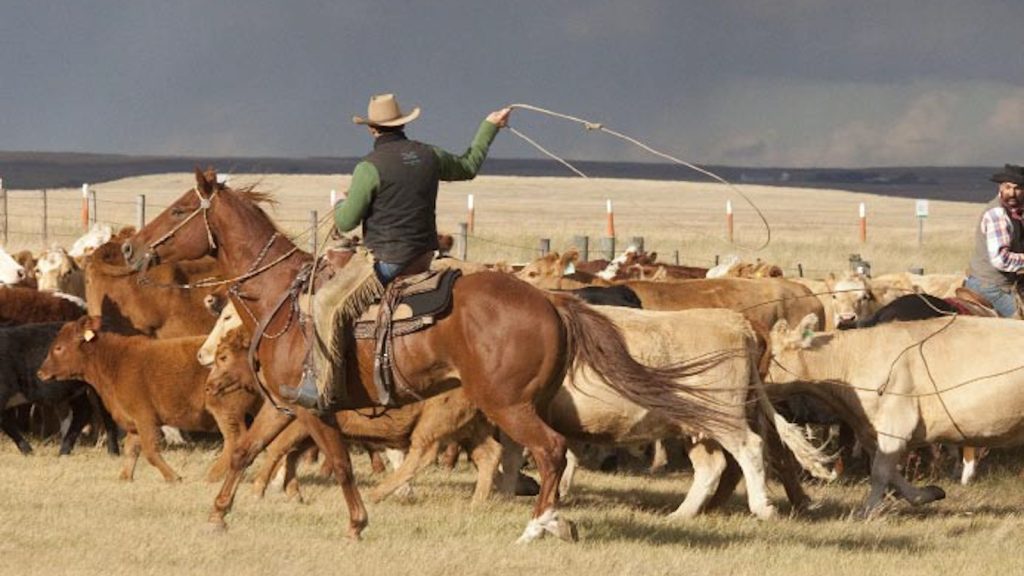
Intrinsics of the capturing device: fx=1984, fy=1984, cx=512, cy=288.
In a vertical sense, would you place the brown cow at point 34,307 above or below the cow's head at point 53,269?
below

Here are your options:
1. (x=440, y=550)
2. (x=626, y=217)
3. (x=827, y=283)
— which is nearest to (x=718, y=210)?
(x=626, y=217)

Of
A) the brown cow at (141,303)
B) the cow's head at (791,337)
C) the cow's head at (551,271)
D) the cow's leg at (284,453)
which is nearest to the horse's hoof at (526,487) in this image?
the cow's leg at (284,453)

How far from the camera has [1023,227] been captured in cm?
1458

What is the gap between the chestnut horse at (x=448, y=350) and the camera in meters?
10.4

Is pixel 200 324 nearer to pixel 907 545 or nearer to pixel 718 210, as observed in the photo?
pixel 907 545

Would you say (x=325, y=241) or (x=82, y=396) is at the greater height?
(x=325, y=241)

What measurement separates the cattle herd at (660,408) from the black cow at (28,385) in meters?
0.01

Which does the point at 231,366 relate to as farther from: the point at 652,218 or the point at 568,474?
the point at 652,218

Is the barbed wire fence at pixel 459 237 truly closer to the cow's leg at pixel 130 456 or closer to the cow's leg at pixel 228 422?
the cow's leg at pixel 130 456

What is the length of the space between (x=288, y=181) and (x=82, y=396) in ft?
241

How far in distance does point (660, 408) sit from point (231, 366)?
154 inches

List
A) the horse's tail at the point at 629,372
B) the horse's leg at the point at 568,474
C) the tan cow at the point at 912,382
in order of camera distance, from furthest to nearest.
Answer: the horse's leg at the point at 568,474 < the tan cow at the point at 912,382 < the horse's tail at the point at 629,372

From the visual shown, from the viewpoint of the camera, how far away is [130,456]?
14.3 meters

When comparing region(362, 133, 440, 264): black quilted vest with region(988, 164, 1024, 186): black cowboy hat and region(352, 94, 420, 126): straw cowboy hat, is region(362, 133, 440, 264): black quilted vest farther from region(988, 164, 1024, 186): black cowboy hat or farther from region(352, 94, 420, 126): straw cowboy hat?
region(988, 164, 1024, 186): black cowboy hat
